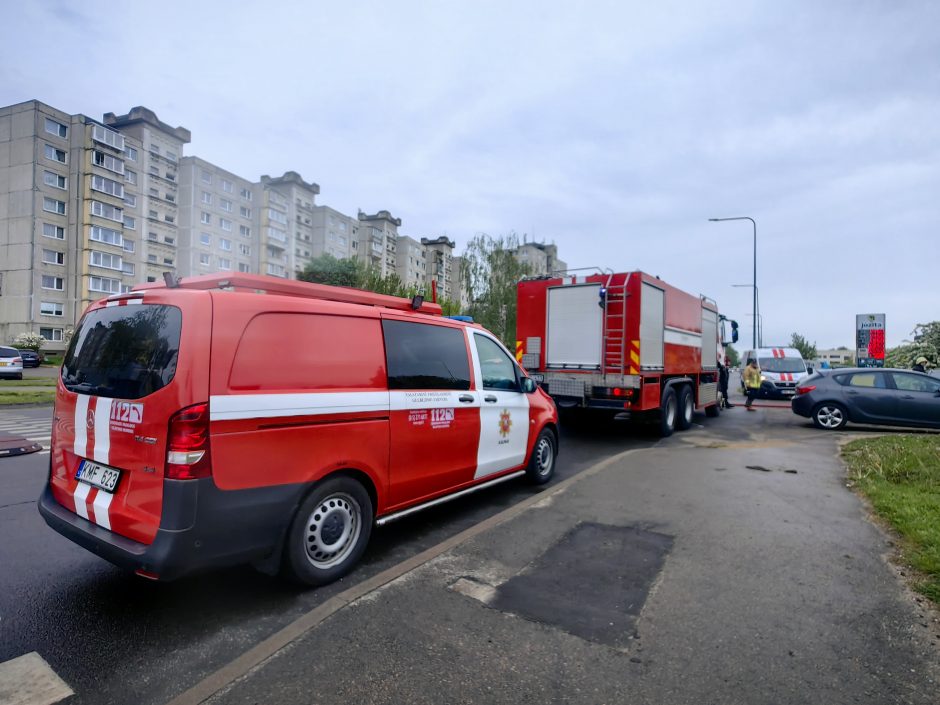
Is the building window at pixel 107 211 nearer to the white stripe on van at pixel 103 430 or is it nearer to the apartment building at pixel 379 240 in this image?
the apartment building at pixel 379 240

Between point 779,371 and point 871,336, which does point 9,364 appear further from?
point 871,336

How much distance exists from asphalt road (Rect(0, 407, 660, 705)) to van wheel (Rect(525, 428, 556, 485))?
1530mm

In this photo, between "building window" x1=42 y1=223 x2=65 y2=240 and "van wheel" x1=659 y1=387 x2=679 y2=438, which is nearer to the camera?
"van wheel" x1=659 y1=387 x2=679 y2=438

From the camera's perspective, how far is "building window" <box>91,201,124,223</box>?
45031mm

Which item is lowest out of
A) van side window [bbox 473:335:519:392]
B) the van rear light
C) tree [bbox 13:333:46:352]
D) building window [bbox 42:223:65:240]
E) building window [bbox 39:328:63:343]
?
the van rear light

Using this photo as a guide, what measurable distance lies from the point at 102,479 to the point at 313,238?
72.1 metres

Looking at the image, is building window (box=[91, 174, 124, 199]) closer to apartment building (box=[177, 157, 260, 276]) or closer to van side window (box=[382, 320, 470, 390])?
apartment building (box=[177, 157, 260, 276])

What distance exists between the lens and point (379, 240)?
79.6m

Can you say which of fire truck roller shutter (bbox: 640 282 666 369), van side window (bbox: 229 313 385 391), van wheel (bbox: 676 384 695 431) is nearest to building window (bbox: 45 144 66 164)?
fire truck roller shutter (bbox: 640 282 666 369)

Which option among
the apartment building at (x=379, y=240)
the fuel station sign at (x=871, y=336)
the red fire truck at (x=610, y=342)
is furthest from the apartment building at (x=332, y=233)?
the red fire truck at (x=610, y=342)

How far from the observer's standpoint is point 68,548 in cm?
414

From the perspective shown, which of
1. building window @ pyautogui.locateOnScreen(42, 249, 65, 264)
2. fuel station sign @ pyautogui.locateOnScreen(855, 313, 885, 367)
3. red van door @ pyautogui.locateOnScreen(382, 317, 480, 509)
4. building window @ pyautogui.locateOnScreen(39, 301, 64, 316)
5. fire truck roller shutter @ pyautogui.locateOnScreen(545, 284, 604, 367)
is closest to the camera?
red van door @ pyautogui.locateOnScreen(382, 317, 480, 509)

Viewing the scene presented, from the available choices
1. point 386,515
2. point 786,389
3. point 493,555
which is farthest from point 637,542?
point 786,389

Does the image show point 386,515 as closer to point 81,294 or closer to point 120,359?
point 120,359
